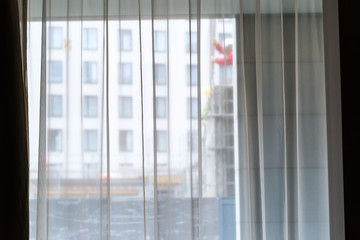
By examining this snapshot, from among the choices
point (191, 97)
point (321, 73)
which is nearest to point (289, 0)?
point (321, 73)

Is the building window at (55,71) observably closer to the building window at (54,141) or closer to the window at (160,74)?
the building window at (54,141)

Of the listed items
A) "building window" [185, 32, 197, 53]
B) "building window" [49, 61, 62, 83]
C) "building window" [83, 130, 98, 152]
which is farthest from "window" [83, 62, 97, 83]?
"building window" [185, 32, 197, 53]

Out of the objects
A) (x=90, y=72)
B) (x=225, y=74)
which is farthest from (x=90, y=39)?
(x=225, y=74)

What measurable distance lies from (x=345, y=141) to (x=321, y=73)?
1.12 m

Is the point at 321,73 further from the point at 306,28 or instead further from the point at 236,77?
the point at 236,77

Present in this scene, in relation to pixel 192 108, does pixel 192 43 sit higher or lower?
higher

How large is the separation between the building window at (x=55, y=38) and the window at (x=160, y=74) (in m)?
0.58

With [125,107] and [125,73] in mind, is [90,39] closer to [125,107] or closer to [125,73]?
[125,73]

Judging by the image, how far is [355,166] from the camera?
6.39 feet

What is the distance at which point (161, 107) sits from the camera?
2.97 meters

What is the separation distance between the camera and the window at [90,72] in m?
3.01

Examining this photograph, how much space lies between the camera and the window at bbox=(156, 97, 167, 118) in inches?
117

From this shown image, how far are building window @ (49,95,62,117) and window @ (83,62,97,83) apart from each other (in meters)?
0.20

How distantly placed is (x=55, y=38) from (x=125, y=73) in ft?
1.51
